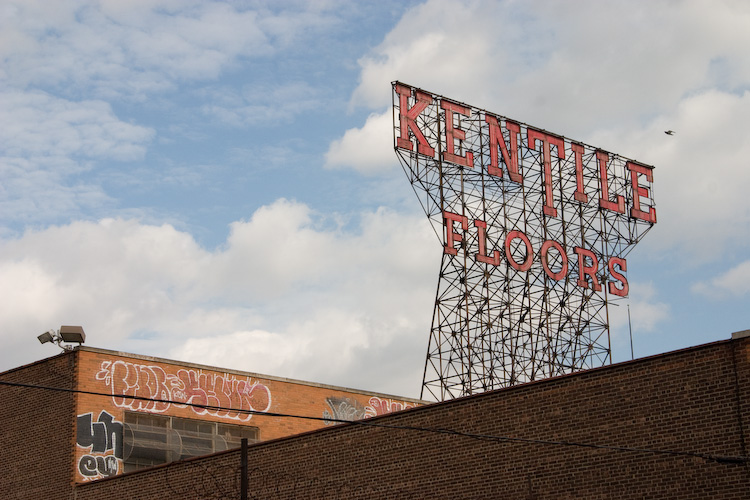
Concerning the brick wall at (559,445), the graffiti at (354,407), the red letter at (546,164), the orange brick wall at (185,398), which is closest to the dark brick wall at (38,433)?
the orange brick wall at (185,398)

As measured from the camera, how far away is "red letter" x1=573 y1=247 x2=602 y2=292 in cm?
3962

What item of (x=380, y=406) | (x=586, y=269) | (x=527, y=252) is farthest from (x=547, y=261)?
(x=380, y=406)

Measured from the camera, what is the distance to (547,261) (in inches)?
1510

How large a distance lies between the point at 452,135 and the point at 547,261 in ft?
20.3

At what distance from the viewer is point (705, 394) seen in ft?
54.7

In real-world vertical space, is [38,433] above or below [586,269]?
below

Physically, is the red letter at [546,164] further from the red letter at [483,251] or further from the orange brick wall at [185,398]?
the orange brick wall at [185,398]

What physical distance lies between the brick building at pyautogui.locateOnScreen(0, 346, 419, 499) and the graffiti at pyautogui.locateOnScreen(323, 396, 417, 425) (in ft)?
A: 6.74

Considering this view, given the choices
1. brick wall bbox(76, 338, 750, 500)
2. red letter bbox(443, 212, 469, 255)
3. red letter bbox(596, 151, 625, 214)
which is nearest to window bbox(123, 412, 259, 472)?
brick wall bbox(76, 338, 750, 500)

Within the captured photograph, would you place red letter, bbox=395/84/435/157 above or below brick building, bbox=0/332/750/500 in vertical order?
above

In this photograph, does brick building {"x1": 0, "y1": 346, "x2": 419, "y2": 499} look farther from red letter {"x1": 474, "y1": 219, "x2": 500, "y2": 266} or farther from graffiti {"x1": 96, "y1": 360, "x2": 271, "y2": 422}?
red letter {"x1": 474, "y1": 219, "x2": 500, "y2": 266}

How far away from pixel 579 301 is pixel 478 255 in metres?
6.07

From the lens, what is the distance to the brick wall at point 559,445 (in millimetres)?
16516

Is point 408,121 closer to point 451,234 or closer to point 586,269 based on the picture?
point 451,234
